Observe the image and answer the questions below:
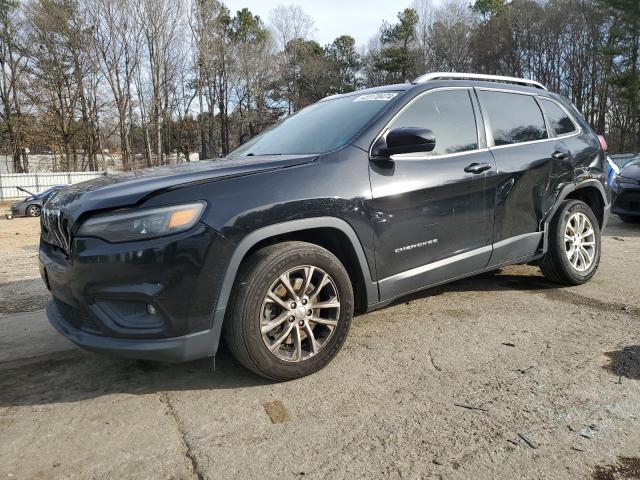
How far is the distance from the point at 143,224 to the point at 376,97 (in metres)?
2.00

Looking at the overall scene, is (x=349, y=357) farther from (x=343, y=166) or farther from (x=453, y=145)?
(x=453, y=145)

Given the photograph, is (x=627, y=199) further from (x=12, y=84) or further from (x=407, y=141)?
(x=12, y=84)

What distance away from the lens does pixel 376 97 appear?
362 centimetres

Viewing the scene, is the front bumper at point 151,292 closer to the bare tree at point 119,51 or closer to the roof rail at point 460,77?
the roof rail at point 460,77

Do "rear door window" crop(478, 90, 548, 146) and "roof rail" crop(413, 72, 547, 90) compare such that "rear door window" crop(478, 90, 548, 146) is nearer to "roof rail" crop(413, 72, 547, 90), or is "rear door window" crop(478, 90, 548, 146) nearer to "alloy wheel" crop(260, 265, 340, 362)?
"roof rail" crop(413, 72, 547, 90)

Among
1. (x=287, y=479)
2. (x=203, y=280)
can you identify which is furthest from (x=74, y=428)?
(x=287, y=479)

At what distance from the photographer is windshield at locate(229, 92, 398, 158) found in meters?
3.31

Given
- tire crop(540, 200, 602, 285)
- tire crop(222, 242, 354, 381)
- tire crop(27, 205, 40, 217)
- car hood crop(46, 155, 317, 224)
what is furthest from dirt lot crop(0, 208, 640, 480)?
tire crop(27, 205, 40, 217)

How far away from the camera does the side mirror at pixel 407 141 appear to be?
3.01 m

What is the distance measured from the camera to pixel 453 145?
11.9 ft

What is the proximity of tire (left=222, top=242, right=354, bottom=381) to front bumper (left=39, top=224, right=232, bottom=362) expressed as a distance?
14 cm

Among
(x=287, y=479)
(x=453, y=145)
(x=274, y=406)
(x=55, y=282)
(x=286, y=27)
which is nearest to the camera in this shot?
(x=287, y=479)

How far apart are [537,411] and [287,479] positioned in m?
1.30

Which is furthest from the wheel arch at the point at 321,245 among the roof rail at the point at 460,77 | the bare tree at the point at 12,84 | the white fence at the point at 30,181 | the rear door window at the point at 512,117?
the bare tree at the point at 12,84
